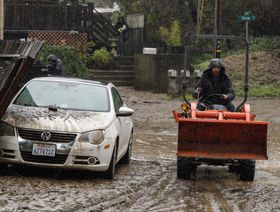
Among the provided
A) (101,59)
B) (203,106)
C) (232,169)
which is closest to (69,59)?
(101,59)

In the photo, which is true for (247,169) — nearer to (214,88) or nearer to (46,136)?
(214,88)

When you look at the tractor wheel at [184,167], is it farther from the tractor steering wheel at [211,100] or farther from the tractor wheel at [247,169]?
the tractor steering wheel at [211,100]

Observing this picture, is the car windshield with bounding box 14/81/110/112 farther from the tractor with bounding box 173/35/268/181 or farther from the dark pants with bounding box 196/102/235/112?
the dark pants with bounding box 196/102/235/112

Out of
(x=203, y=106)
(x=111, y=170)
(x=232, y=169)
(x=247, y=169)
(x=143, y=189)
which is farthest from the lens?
(x=232, y=169)

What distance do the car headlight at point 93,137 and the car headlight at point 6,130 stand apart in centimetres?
104

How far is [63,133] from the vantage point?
10414 mm

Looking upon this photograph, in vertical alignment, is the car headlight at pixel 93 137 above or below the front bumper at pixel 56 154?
above

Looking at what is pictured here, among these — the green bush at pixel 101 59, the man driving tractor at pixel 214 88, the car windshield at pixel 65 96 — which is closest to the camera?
the car windshield at pixel 65 96

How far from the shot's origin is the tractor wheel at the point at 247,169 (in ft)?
36.8

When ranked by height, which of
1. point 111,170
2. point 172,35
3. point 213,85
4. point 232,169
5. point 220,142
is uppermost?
point 172,35

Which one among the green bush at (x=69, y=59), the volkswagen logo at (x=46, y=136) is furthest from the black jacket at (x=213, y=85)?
the green bush at (x=69, y=59)

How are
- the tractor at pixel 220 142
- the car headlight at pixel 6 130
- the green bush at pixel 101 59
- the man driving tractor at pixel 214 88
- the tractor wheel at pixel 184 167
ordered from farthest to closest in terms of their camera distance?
the green bush at pixel 101 59 → the man driving tractor at pixel 214 88 → the tractor wheel at pixel 184 167 → the tractor at pixel 220 142 → the car headlight at pixel 6 130

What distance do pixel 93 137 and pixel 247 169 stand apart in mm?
2557

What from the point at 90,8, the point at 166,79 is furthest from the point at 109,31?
the point at 166,79
